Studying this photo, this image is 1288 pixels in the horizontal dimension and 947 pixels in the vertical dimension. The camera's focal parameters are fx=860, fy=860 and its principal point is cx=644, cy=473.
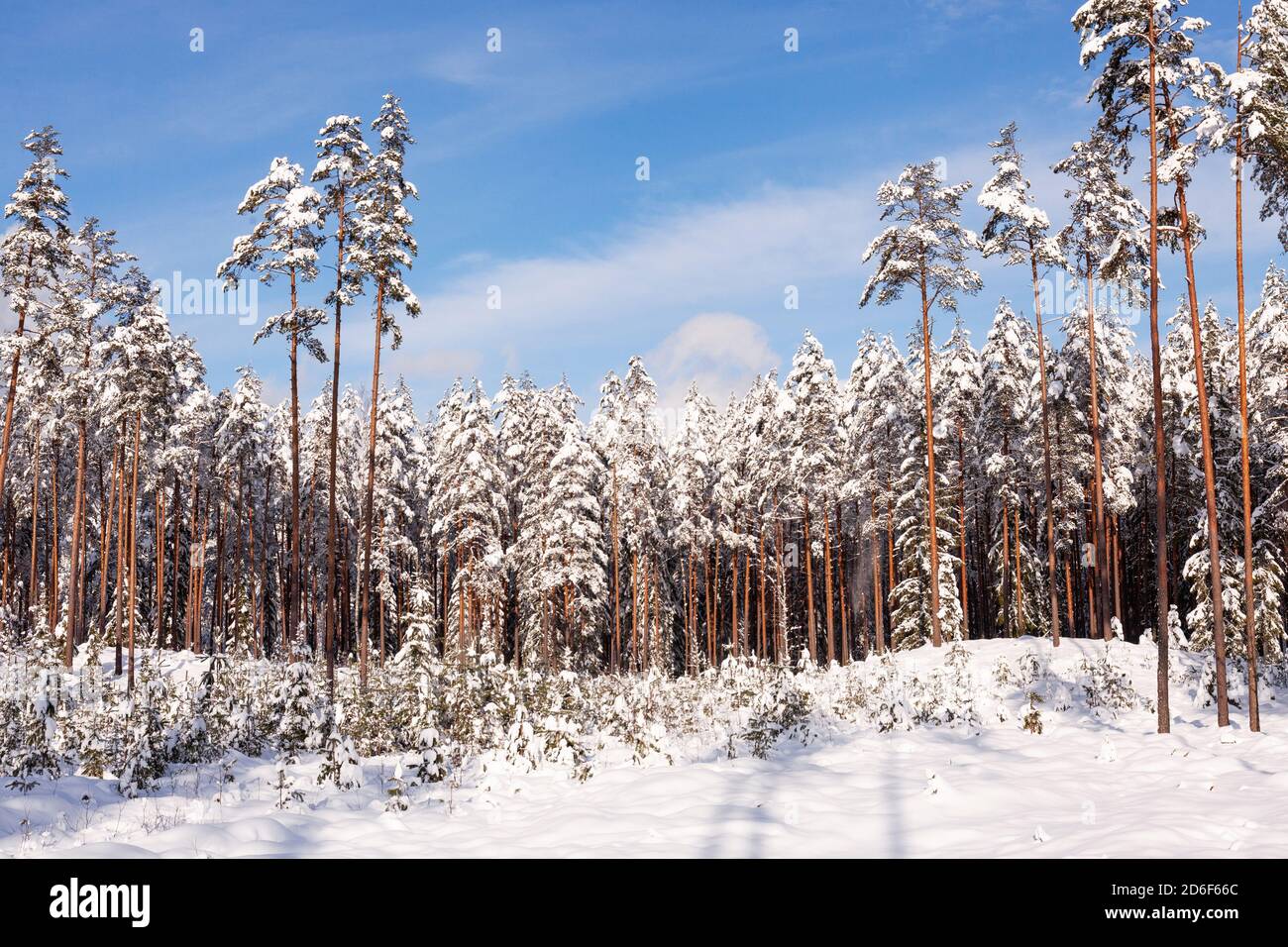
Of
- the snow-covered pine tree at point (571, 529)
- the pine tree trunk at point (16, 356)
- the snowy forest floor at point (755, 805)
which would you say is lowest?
the snowy forest floor at point (755, 805)

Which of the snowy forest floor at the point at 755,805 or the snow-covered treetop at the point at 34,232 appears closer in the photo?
the snowy forest floor at the point at 755,805

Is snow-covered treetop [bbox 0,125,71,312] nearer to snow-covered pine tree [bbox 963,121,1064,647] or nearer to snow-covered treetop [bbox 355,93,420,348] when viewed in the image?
snow-covered treetop [bbox 355,93,420,348]

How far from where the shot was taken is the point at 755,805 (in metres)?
9.62

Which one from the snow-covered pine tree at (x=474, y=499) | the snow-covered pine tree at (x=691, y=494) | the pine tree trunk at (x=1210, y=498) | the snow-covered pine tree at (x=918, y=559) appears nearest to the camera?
the pine tree trunk at (x=1210, y=498)

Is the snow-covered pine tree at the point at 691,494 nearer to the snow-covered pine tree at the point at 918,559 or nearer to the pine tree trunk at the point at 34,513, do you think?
the snow-covered pine tree at the point at 918,559

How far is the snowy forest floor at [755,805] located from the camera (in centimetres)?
800

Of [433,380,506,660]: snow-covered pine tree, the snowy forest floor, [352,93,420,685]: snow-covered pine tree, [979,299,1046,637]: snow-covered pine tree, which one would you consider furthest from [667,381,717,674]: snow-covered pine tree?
the snowy forest floor

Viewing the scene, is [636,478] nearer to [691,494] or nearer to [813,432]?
[691,494]

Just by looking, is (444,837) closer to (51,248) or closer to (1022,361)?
(51,248)

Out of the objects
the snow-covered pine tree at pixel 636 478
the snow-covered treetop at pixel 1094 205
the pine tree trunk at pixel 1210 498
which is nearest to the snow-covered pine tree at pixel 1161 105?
the pine tree trunk at pixel 1210 498

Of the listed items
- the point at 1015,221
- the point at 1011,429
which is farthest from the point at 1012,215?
the point at 1011,429

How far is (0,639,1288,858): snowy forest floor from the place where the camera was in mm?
7996

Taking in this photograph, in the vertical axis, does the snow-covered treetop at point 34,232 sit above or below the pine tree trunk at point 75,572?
above
